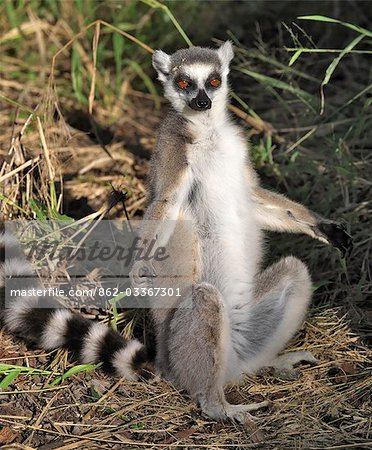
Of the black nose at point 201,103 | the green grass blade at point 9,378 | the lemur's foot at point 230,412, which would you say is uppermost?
the black nose at point 201,103

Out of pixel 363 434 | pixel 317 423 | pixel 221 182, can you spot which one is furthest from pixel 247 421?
pixel 221 182

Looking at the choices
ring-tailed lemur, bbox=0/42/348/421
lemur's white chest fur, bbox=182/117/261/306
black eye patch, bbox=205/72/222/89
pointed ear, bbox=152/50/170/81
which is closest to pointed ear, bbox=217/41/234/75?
ring-tailed lemur, bbox=0/42/348/421

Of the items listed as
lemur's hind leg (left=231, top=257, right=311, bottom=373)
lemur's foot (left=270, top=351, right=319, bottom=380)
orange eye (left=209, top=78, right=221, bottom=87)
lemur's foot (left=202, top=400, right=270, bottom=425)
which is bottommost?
lemur's foot (left=270, top=351, right=319, bottom=380)

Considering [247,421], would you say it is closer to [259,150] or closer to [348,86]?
[259,150]

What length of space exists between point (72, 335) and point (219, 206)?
1064mm

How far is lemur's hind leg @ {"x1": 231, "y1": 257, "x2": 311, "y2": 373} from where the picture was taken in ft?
12.6

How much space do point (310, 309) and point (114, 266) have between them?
1333mm

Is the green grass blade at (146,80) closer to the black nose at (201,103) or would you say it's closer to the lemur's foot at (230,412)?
the black nose at (201,103)

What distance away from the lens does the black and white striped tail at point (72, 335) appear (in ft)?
12.2

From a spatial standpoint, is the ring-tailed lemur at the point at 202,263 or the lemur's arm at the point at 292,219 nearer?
the ring-tailed lemur at the point at 202,263

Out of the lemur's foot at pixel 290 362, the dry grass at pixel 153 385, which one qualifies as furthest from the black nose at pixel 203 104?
the lemur's foot at pixel 290 362

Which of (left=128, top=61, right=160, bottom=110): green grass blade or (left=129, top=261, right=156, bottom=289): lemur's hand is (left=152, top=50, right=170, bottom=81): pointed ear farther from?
(left=128, top=61, right=160, bottom=110): green grass blade

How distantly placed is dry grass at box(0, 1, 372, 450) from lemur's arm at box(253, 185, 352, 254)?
31cm

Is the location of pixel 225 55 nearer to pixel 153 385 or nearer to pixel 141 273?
pixel 141 273
